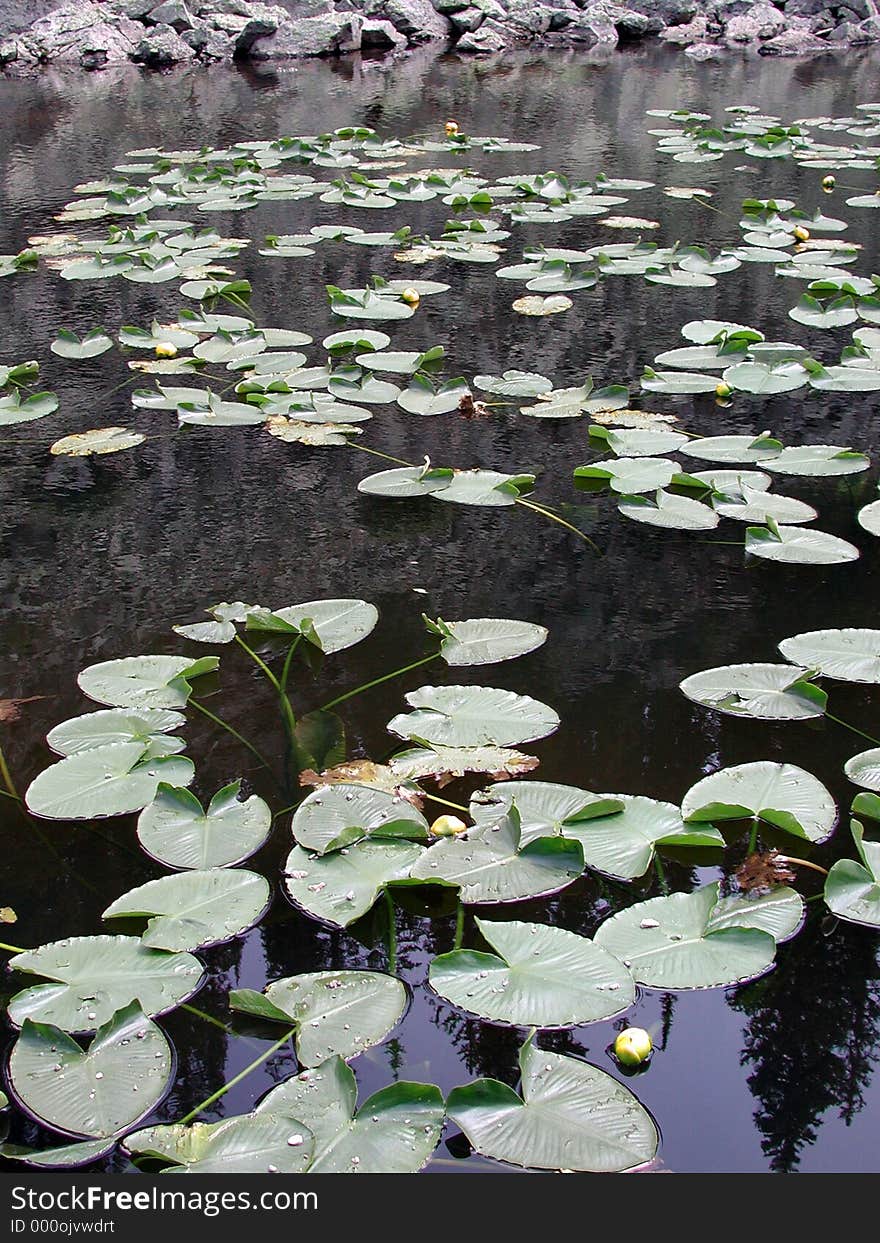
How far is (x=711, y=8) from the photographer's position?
9711mm

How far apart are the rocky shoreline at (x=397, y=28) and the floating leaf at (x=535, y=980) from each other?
8.51 meters

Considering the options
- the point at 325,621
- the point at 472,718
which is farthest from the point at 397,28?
the point at 472,718

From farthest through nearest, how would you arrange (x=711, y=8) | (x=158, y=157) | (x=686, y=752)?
(x=711, y=8) < (x=158, y=157) < (x=686, y=752)

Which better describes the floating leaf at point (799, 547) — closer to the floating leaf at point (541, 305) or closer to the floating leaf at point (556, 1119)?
the floating leaf at point (556, 1119)

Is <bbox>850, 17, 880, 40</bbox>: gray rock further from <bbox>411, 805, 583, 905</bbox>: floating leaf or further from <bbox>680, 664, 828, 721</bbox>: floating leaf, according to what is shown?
<bbox>411, 805, 583, 905</bbox>: floating leaf

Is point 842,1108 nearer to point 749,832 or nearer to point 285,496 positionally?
point 749,832

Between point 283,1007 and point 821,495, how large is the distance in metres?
1.37

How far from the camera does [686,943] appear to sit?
1067mm

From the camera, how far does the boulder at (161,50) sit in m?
8.14

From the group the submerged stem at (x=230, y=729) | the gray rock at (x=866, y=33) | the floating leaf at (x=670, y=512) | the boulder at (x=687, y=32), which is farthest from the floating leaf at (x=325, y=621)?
the gray rock at (x=866, y=33)

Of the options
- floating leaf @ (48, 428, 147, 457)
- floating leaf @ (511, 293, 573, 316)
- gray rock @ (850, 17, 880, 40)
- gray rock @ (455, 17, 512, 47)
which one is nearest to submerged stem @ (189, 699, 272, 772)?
floating leaf @ (48, 428, 147, 457)

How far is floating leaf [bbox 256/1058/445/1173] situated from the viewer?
87 cm
